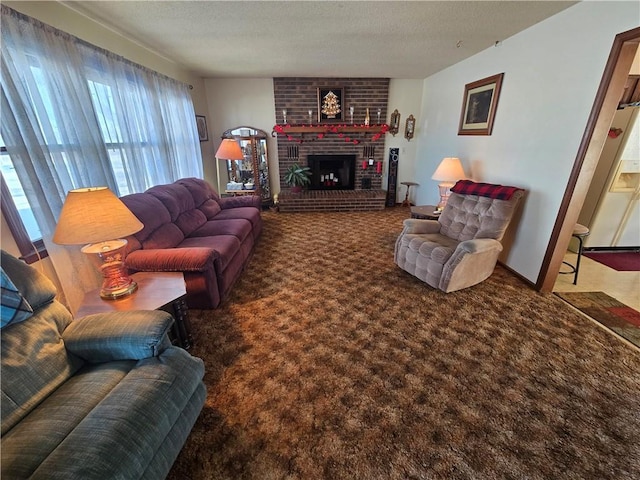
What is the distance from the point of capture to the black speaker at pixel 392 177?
539 centimetres

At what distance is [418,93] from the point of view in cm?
509

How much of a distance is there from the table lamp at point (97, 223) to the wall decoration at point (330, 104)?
4.30 metres

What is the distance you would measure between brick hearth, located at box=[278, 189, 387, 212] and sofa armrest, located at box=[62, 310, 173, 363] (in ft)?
13.2

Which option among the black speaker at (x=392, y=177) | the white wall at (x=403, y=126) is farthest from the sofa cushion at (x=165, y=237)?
the white wall at (x=403, y=126)

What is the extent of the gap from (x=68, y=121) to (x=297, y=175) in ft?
11.8

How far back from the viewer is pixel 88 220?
1459 millimetres

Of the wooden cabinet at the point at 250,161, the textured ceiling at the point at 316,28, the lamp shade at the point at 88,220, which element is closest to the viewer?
the lamp shade at the point at 88,220

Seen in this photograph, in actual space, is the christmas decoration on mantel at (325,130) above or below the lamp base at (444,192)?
above

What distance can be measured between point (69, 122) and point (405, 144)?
16.6 feet

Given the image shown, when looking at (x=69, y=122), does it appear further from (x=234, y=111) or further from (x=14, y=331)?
(x=234, y=111)

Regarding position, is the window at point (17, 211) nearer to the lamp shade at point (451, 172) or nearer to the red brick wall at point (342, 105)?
the lamp shade at point (451, 172)

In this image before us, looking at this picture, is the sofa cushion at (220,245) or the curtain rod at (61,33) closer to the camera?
the curtain rod at (61,33)

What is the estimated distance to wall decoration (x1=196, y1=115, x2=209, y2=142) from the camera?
4.56 metres

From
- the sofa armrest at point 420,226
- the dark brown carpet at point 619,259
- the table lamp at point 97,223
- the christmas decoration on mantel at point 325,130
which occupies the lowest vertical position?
the dark brown carpet at point 619,259
